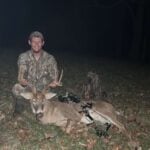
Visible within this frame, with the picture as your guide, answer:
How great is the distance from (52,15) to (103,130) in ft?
98.5

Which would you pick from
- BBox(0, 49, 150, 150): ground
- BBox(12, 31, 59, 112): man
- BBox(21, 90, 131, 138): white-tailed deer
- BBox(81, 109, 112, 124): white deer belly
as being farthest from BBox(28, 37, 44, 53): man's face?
BBox(81, 109, 112, 124): white deer belly

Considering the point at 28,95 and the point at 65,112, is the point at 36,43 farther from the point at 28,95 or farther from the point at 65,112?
the point at 65,112

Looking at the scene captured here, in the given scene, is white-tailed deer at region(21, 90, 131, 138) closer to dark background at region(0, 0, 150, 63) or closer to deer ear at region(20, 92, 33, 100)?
deer ear at region(20, 92, 33, 100)

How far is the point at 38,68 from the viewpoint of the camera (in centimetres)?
1010

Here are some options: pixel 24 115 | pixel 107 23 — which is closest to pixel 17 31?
pixel 107 23

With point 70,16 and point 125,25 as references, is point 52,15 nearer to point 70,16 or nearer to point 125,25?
point 70,16

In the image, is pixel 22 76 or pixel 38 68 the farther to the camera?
pixel 38 68

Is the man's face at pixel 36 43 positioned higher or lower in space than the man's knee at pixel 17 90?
higher

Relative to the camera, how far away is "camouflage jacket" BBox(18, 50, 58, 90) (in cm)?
1002

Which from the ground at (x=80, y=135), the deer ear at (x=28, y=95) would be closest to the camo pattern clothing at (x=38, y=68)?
the ground at (x=80, y=135)

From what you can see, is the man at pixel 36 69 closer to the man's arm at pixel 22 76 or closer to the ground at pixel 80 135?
the man's arm at pixel 22 76

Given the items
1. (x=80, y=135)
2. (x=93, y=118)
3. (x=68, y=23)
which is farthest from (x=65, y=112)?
(x=68, y=23)

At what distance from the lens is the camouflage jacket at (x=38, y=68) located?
394 inches

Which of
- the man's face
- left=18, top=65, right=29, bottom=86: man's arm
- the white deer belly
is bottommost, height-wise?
the white deer belly
